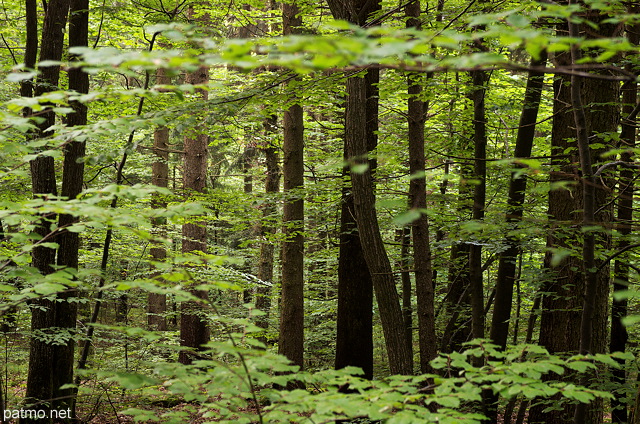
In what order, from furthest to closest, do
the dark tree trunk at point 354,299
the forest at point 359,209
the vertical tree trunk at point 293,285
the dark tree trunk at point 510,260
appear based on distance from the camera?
the vertical tree trunk at point 293,285, the dark tree trunk at point 354,299, the dark tree trunk at point 510,260, the forest at point 359,209

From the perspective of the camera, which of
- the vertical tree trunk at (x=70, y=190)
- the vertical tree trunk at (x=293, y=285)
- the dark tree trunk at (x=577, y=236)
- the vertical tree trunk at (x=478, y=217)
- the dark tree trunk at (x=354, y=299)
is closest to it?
the dark tree trunk at (x=577, y=236)

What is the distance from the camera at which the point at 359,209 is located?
4.62m

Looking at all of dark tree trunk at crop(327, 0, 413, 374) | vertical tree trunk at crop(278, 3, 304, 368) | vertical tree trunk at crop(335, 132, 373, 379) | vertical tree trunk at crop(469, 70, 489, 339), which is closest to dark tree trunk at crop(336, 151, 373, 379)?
vertical tree trunk at crop(335, 132, 373, 379)

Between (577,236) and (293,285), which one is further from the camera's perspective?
(293,285)

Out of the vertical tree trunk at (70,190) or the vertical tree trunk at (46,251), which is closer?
the vertical tree trunk at (46,251)

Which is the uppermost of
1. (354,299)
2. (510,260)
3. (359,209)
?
(359,209)

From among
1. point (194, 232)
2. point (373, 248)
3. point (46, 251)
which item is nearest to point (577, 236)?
point (373, 248)

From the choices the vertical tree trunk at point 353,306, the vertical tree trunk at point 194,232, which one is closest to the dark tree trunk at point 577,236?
the vertical tree trunk at point 353,306

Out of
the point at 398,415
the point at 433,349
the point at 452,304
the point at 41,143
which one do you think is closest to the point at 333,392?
the point at 398,415

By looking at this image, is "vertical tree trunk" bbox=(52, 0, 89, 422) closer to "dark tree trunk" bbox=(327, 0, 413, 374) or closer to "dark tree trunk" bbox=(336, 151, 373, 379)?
"dark tree trunk" bbox=(327, 0, 413, 374)

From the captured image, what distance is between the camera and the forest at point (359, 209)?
2.26 m

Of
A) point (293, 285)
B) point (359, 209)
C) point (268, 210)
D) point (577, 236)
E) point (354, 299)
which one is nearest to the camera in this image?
point (577, 236)

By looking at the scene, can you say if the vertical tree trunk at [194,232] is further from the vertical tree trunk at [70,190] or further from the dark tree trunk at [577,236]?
the dark tree trunk at [577,236]

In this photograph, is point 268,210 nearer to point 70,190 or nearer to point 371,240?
point 70,190
